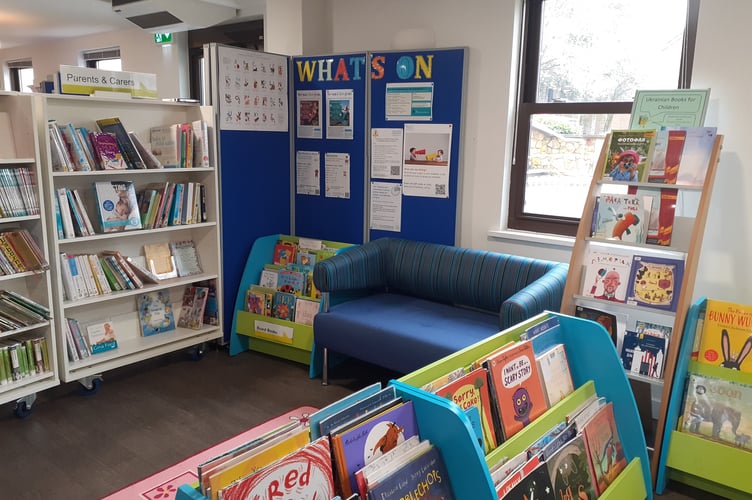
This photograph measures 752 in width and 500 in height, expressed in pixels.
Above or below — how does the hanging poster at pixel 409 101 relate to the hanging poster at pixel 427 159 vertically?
above

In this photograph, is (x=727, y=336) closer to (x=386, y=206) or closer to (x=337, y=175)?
(x=386, y=206)

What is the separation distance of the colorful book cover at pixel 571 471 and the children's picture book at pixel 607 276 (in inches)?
44.1

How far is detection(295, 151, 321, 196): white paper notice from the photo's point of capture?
13.7 feet

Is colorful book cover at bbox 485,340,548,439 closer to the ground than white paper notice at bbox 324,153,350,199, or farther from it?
closer to the ground

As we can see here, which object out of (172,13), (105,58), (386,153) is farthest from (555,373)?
(105,58)

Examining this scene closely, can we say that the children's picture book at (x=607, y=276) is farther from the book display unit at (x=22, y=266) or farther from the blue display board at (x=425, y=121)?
the book display unit at (x=22, y=266)

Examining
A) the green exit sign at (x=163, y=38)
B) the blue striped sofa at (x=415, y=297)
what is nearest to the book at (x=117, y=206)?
the blue striped sofa at (x=415, y=297)

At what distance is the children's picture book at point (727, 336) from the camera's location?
7.91 feet

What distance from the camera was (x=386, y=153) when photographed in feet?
12.7

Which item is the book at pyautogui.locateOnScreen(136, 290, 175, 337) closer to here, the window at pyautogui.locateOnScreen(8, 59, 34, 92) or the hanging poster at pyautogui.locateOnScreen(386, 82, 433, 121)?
the hanging poster at pyautogui.locateOnScreen(386, 82, 433, 121)

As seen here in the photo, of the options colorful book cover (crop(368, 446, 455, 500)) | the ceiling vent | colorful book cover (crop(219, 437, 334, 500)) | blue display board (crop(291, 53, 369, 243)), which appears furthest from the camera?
the ceiling vent

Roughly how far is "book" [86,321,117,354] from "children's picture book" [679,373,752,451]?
3098mm

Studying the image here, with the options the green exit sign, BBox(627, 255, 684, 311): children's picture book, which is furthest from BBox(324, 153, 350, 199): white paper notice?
the green exit sign

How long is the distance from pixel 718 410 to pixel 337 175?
266 cm
